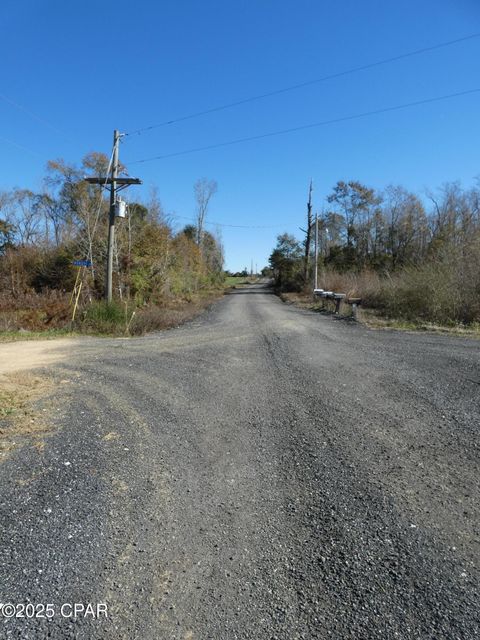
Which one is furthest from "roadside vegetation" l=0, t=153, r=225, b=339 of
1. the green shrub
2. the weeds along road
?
the weeds along road

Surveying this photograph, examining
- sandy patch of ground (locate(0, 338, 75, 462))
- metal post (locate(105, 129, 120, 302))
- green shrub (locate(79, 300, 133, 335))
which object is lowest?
sandy patch of ground (locate(0, 338, 75, 462))

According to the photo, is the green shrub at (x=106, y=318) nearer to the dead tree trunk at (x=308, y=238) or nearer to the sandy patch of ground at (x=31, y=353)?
the sandy patch of ground at (x=31, y=353)

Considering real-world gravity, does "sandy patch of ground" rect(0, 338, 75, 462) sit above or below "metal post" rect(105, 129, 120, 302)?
below

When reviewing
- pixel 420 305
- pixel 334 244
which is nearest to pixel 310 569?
pixel 420 305

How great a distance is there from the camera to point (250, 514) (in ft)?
9.84

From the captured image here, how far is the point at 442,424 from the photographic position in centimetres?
482

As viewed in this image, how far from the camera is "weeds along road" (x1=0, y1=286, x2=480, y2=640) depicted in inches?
82.2

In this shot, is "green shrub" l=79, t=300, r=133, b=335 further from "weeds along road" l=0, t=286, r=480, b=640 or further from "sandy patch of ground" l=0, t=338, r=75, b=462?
"weeds along road" l=0, t=286, r=480, b=640

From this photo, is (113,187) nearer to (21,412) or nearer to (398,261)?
(21,412)

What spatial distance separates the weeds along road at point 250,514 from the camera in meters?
2.09

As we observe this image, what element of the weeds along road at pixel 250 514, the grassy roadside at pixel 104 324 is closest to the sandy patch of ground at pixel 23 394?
the weeds along road at pixel 250 514

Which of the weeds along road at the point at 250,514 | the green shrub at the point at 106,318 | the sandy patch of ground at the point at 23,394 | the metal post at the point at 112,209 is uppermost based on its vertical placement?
the metal post at the point at 112,209

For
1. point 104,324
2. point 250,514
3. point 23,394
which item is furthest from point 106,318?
point 250,514

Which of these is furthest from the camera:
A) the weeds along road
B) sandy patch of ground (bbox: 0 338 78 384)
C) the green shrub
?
the green shrub
